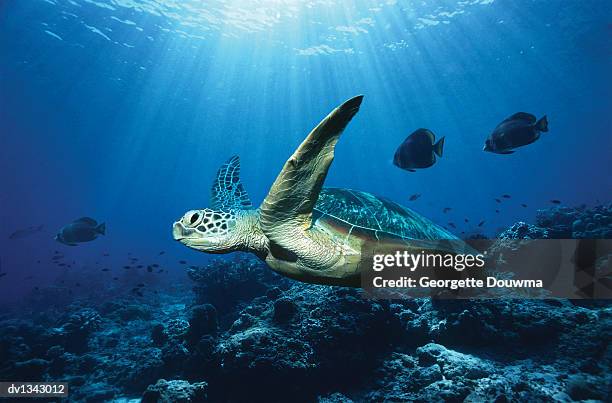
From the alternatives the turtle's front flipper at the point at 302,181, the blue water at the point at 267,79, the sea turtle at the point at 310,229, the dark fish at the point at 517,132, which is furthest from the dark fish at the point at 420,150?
the blue water at the point at 267,79

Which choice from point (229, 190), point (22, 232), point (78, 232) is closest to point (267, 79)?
point (22, 232)

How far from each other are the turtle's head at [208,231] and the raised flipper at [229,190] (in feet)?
2.36

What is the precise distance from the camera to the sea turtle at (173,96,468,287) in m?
2.08

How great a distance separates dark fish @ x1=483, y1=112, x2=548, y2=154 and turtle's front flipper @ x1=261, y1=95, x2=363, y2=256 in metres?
3.21

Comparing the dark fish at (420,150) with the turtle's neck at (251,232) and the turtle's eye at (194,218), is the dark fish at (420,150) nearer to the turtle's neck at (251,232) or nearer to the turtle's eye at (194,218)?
the turtle's neck at (251,232)

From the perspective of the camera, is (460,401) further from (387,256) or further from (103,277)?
(103,277)

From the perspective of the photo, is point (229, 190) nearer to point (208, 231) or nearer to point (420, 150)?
point (208, 231)

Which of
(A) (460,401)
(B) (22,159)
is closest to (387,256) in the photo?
(A) (460,401)

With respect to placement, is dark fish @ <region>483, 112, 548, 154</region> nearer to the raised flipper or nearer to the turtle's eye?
the raised flipper

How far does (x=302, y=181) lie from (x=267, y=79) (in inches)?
1116

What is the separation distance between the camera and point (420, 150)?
407cm

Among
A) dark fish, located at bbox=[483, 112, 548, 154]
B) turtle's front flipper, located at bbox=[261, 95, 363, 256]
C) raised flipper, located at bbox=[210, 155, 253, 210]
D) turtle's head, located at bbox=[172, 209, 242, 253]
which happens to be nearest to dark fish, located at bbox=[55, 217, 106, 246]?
raised flipper, located at bbox=[210, 155, 253, 210]

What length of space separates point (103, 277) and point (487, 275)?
22.0 m

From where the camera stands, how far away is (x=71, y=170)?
2165 inches
